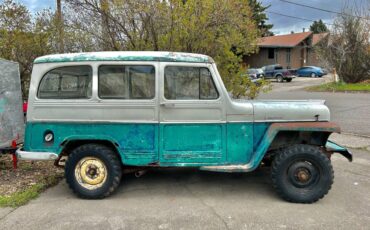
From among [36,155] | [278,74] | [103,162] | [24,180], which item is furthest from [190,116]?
[278,74]

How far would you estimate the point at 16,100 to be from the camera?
5.62 meters

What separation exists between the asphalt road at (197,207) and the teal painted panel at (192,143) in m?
0.61

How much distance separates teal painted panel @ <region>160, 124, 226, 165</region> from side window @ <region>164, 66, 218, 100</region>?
418mm

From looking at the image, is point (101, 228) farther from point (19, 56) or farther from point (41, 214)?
point (19, 56)

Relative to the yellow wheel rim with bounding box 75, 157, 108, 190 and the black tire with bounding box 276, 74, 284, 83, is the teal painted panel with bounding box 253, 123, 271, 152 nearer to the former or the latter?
the yellow wheel rim with bounding box 75, 157, 108, 190

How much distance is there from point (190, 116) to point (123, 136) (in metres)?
0.98

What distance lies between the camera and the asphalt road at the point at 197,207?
4.09m

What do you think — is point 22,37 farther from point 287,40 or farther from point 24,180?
point 287,40

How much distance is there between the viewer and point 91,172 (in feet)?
16.0

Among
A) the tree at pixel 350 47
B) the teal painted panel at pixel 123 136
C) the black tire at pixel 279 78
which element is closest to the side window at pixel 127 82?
the teal painted panel at pixel 123 136

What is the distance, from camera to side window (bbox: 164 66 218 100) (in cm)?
476

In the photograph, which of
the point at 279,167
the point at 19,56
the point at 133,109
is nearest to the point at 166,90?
the point at 133,109

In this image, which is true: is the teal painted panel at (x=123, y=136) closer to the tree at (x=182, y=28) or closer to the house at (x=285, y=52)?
the tree at (x=182, y=28)

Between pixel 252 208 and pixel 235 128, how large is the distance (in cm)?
110
